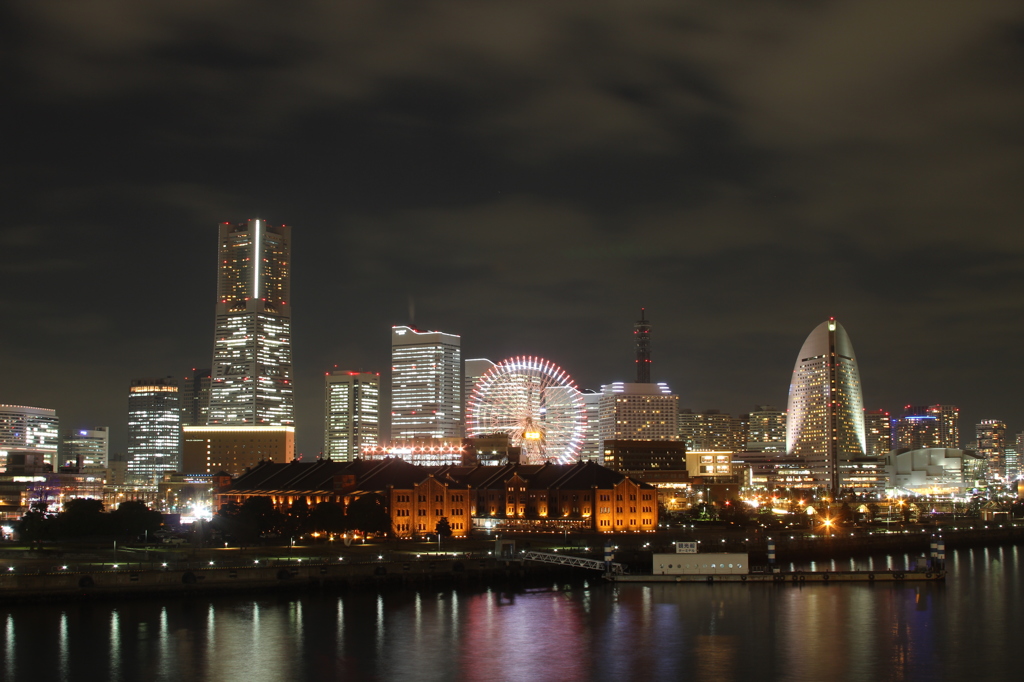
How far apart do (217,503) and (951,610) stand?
293ft

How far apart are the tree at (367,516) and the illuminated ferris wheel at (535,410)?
22.9m

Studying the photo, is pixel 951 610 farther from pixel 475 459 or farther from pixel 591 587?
pixel 475 459

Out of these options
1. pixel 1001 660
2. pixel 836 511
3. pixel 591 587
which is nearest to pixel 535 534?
pixel 591 587

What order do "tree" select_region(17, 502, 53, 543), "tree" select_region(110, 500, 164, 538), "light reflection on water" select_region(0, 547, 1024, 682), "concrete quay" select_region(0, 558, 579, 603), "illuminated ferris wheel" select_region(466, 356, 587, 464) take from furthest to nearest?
"illuminated ferris wheel" select_region(466, 356, 587, 464) → "tree" select_region(110, 500, 164, 538) → "tree" select_region(17, 502, 53, 543) → "concrete quay" select_region(0, 558, 579, 603) → "light reflection on water" select_region(0, 547, 1024, 682)

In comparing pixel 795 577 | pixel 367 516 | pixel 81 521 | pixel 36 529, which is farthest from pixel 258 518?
pixel 795 577

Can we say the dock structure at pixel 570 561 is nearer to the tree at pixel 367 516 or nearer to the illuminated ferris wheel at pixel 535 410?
the tree at pixel 367 516

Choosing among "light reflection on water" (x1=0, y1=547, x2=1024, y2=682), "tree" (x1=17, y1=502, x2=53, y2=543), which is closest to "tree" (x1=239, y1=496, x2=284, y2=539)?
"tree" (x1=17, y1=502, x2=53, y2=543)

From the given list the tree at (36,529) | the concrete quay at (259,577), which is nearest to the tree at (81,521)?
the tree at (36,529)

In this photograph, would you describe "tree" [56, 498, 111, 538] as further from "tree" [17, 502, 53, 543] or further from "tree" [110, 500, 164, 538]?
"tree" [110, 500, 164, 538]

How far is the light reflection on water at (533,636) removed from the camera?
5025 centimetres

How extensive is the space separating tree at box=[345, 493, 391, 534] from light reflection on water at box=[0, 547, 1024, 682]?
2334 cm

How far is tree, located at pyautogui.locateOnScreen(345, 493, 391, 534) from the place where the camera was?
99.0 metres

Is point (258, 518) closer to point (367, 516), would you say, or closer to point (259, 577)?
point (367, 516)

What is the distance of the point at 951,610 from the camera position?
6788 cm
